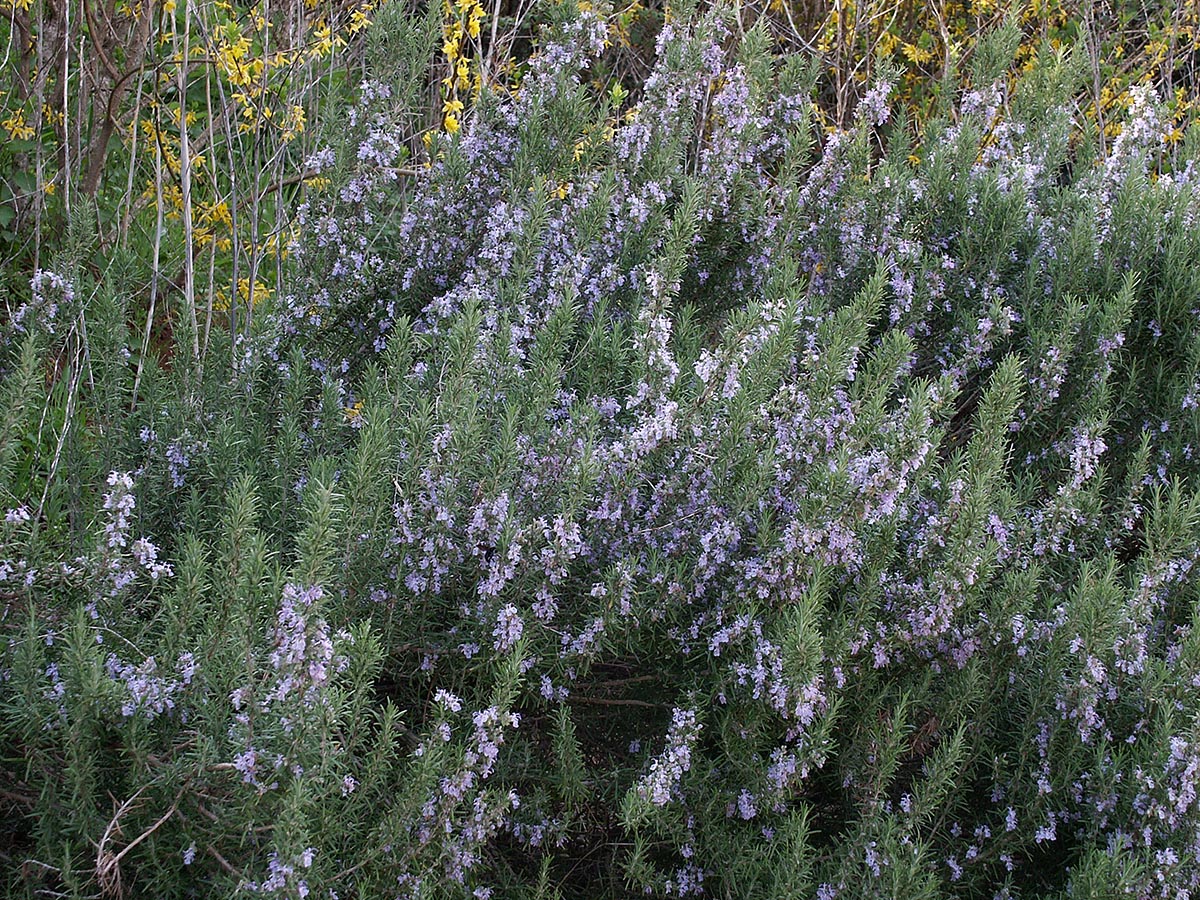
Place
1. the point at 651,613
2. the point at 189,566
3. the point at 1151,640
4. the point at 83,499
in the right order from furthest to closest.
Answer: the point at 83,499 → the point at 1151,640 → the point at 651,613 → the point at 189,566

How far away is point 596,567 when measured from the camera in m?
2.38

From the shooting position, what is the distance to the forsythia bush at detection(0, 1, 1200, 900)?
6.20ft

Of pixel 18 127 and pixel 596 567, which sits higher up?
pixel 18 127

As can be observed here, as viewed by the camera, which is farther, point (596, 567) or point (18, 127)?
point (18, 127)

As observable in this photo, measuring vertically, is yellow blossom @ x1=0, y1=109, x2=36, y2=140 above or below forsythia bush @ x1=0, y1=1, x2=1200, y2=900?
above

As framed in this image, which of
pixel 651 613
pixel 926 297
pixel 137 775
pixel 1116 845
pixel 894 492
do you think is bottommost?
pixel 1116 845

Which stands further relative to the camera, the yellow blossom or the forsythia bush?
the yellow blossom

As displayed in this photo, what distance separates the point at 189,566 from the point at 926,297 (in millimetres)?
1936

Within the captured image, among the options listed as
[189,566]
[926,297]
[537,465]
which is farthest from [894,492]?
[189,566]

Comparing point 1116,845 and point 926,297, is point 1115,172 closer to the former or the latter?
point 926,297

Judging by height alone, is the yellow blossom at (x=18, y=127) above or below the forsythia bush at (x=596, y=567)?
above

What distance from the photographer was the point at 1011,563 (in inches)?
103

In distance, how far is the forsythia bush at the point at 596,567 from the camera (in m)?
1.89

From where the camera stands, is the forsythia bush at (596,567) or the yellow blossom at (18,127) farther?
the yellow blossom at (18,127)
